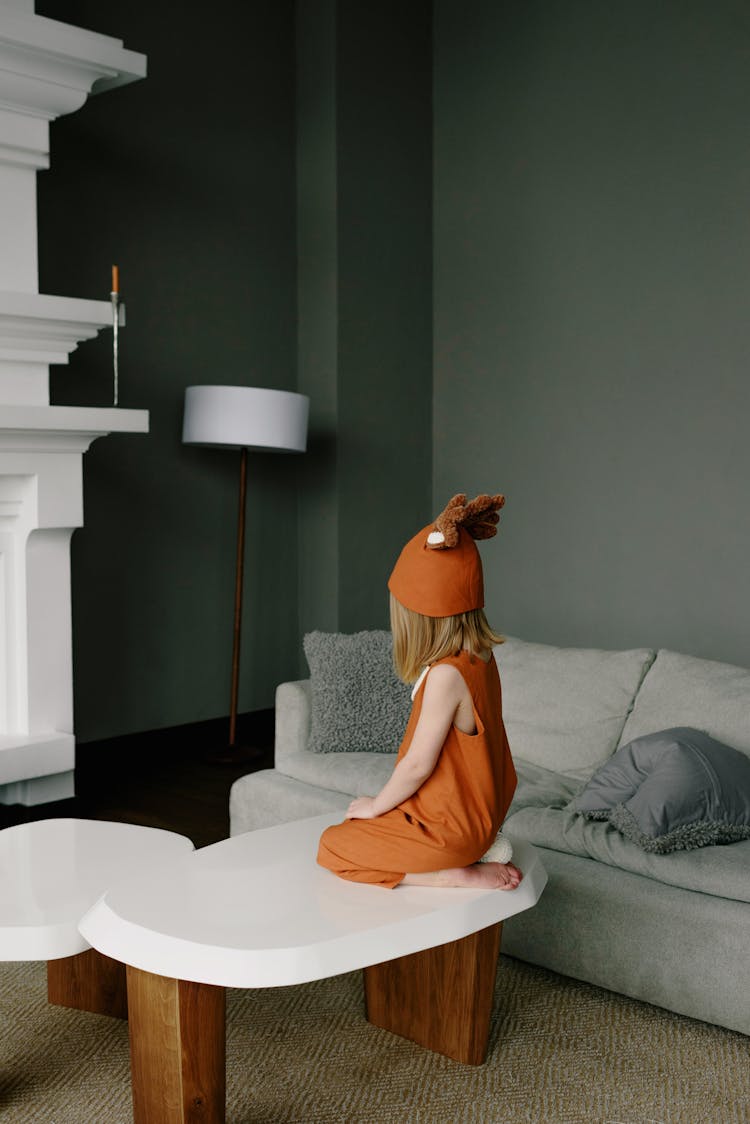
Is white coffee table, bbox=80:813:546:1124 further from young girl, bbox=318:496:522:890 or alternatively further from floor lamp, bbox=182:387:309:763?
floor lamp, bbox=182:387:309:763

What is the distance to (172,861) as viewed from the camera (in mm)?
2141

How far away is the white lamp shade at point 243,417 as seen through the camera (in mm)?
4535

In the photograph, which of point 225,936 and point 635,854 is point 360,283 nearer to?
point 635,854

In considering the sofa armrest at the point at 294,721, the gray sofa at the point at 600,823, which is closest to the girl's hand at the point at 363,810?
the gray sofa at the point at 600,823

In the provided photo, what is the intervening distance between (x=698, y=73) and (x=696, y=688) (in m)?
2.88

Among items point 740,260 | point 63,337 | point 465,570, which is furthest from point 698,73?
point 465,570

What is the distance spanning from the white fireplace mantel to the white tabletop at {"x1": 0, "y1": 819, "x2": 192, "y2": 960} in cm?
133

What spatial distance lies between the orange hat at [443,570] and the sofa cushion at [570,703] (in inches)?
47.2

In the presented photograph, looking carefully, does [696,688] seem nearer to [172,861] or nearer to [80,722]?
[172,861]

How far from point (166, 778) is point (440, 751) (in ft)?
8.67

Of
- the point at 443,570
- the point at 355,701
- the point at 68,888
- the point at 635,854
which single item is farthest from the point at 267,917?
the point at 355,701

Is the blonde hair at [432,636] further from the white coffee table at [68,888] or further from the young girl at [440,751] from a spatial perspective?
the white coffee table at [68,888]

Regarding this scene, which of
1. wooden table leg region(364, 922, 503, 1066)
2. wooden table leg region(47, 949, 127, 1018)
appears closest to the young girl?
wooden table leg region(364, 922, 503, 1066)

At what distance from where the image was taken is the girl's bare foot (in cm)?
206
